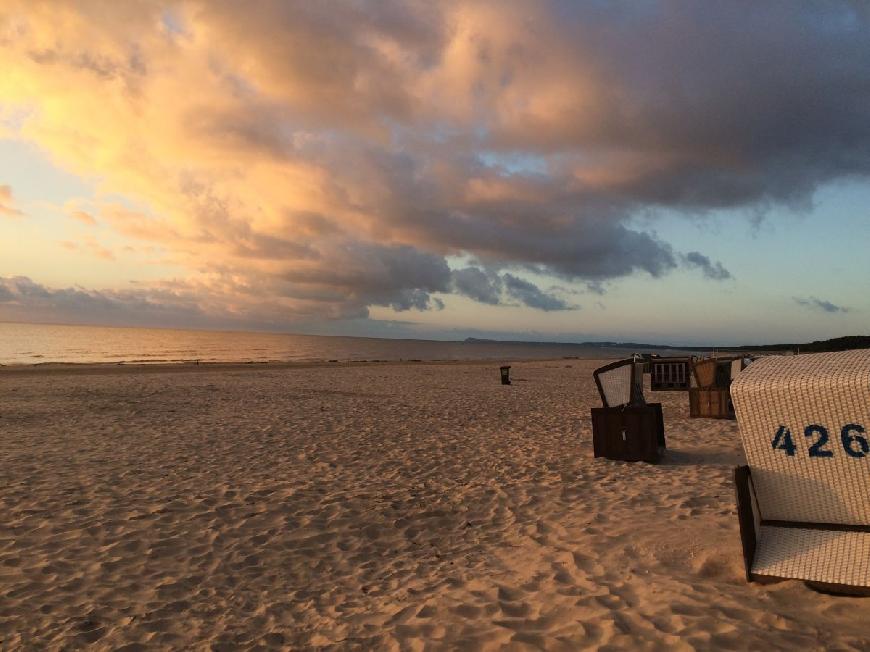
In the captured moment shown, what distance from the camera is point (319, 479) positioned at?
8406 millimetres

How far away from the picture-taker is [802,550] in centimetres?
419

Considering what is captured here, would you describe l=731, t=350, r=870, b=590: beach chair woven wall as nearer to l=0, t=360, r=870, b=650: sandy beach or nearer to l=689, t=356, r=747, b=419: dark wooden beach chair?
l=0, t=360, r=870, b=650: sandy beach

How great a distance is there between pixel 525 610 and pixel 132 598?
3.32 m

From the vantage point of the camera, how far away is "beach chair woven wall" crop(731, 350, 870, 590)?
4.00 metres

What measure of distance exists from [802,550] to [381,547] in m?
3.85

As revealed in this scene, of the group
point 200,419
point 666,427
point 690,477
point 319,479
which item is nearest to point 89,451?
point 200,419

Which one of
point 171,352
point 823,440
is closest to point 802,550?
point 823,440

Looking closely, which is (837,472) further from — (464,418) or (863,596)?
(464,418)

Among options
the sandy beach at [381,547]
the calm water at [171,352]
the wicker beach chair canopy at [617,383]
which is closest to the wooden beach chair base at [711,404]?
the sandy beach at [381,547]

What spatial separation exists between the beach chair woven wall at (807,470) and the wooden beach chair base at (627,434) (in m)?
4.69

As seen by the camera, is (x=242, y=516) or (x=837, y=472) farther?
(x=242, y=516)

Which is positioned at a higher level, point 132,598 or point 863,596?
point 863,596

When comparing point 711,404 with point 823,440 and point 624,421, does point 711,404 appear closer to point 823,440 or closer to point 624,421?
point 624,421

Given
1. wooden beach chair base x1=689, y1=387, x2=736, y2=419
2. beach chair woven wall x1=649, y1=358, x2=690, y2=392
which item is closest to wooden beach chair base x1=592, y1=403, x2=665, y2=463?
wooden beach chair base x1=689, y1=387, x2=736, y2=419
